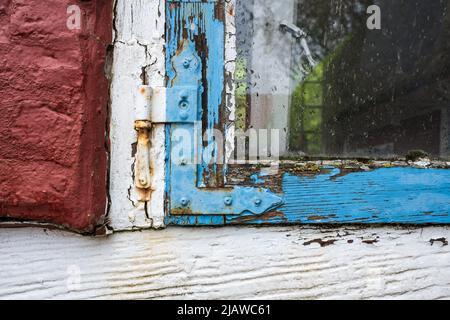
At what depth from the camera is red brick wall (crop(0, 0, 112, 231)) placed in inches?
35.9

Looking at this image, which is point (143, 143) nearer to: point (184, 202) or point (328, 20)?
point (184, 202)

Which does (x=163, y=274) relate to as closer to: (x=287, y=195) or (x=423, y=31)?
(x=287, y=195)

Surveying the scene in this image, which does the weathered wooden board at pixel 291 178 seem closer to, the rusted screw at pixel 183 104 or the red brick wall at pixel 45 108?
the rusted screw at pixel 183 104

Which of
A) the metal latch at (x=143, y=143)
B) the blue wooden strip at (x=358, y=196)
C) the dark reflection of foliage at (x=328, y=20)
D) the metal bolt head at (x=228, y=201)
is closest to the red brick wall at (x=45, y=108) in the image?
the metal latch at (x=143, y=143)

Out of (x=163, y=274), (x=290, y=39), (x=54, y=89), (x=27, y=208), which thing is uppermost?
(x=290, y=39)

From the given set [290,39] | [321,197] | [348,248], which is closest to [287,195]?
Answer: [321,197]

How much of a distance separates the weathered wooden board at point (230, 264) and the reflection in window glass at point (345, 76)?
0.73 feet

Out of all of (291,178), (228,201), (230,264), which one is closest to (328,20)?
(291,178)

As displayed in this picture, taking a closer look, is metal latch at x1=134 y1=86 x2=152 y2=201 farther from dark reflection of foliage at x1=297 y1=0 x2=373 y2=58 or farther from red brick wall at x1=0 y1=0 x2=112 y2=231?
→ dark reflection of foliage at x1=297 y1=0 x2=373 y2=58

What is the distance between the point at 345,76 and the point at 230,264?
0.57 metres

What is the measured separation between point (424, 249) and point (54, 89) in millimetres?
940

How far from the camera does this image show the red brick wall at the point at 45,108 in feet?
2.99

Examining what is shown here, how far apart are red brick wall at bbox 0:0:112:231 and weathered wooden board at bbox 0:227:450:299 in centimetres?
13

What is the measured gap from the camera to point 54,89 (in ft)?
2.99
